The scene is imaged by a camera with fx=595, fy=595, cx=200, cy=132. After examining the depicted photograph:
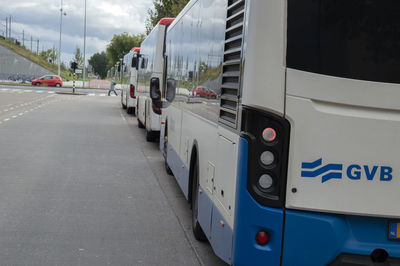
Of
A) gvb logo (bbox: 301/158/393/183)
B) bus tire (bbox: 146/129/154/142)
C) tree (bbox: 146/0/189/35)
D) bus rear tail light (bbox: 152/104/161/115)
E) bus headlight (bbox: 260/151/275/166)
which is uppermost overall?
tree (bbox: 146/0/189/35)

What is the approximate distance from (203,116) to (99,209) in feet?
8.34

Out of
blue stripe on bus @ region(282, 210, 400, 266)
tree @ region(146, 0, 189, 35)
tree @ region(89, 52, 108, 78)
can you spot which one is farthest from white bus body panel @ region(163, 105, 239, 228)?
tree @ region(89, 52, 108, 78)

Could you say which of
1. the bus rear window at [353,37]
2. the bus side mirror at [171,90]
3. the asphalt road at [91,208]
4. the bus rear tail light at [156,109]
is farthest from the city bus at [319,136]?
the bus rear tail light at [156,109]

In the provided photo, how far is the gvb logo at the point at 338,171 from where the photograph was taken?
391 centimetres

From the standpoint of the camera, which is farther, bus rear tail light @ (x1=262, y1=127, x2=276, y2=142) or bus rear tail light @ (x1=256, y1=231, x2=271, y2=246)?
bus rear tail light @ (x1=256, y1=231, x2=271, y2=246)

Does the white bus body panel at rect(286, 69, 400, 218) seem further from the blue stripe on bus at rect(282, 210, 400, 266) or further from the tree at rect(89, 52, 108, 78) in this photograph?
the tree at rect(89, 52, 108, 78)

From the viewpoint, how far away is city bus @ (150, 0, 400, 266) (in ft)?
12.8

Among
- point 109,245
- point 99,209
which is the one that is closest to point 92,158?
point 99,209

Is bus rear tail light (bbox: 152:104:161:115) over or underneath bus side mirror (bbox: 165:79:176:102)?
underneath

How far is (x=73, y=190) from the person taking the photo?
908 centimetres

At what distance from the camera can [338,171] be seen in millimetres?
3910

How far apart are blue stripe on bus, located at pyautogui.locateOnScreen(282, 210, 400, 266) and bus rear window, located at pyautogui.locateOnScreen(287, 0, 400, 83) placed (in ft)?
3.14

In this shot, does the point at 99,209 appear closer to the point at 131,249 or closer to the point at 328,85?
the point at 131,249

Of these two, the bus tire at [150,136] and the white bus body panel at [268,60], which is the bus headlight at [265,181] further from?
the bus tire at [150,136]
